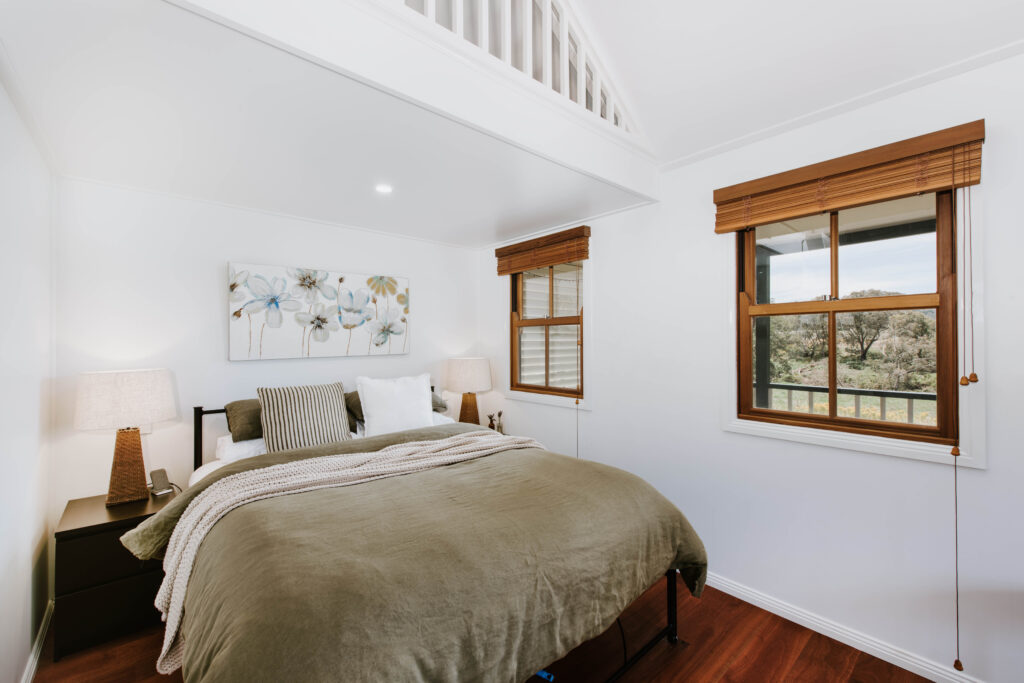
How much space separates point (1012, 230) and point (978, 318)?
1.11ft

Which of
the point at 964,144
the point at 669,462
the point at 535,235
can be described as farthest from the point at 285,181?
the point at 964,144

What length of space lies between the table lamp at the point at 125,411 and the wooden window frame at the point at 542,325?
2362 mm

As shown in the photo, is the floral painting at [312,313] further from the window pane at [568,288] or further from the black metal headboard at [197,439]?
the window pane at [568,288]

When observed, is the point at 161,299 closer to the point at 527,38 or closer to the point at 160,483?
the point at 160,483

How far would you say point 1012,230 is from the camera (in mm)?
1684

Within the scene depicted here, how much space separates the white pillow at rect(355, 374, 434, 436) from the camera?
2879mm

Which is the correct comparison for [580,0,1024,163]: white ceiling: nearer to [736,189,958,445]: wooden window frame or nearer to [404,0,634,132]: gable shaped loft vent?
[404,0,634,132]: gable shaped loft vent

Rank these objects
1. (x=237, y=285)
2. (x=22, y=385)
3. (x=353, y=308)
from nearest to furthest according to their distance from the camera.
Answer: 1. (x=22, y=385)
2. (x=237, y=285)
3. (x=353, y=308)

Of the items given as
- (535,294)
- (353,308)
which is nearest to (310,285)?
(353,308)

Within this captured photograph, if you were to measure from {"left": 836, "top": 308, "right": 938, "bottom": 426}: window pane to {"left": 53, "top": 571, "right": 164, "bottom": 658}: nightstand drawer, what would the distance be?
3391mm

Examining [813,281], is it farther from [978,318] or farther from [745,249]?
[978,318]

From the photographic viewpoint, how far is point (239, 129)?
1850mm

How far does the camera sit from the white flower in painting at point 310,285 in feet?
10.2

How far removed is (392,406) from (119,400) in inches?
53.7
